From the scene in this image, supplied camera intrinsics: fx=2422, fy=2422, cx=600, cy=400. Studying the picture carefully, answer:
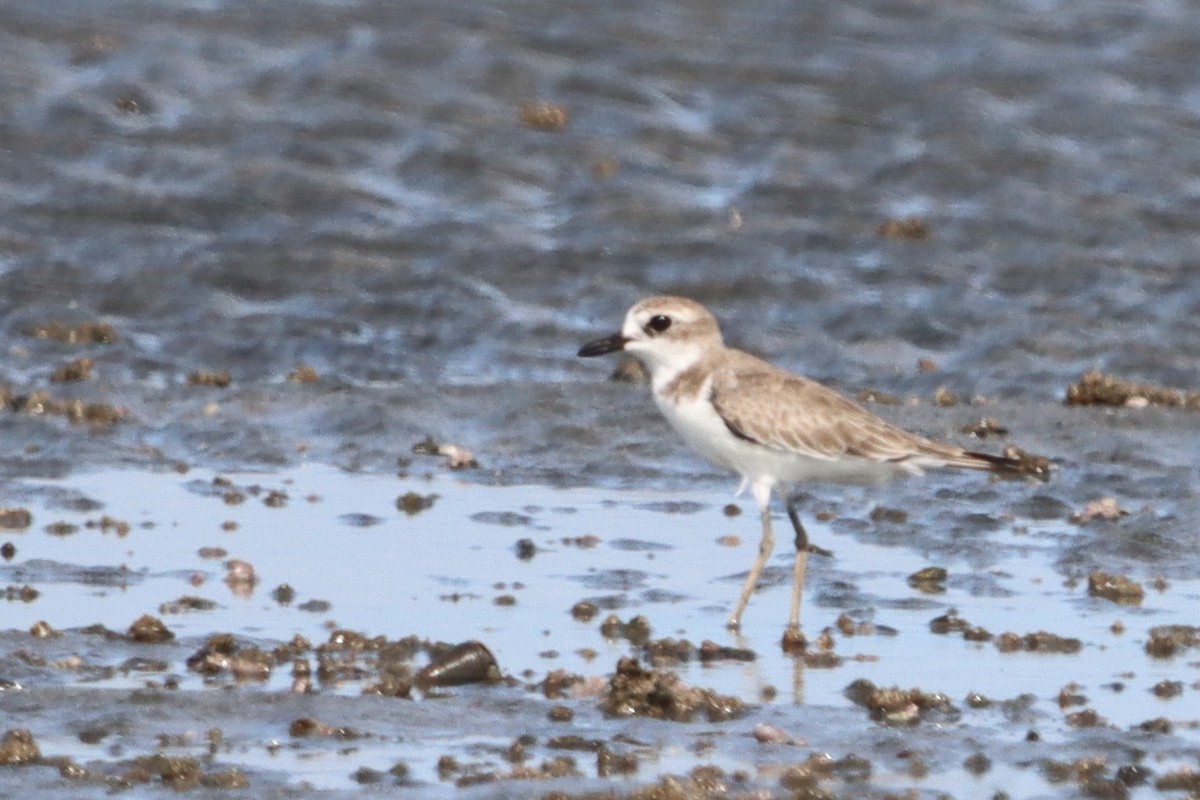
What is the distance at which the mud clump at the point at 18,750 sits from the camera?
7020 mm

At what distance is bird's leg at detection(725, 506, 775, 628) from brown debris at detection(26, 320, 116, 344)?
5.37 m

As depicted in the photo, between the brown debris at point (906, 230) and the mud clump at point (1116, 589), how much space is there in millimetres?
6566

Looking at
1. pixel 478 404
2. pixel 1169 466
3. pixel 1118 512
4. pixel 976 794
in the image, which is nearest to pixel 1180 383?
pixel 1169 466

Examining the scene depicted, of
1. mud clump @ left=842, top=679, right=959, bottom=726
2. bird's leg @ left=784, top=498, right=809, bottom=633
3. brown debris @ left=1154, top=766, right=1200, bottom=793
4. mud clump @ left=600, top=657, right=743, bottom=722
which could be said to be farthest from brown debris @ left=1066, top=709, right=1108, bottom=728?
bird's leg @ left=784, top=498, right=809, bottom=633

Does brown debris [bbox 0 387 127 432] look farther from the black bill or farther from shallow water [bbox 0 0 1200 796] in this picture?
the black bill

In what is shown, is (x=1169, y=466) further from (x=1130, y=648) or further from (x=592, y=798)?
(x=592, y=798)

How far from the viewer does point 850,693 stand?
8164 mm

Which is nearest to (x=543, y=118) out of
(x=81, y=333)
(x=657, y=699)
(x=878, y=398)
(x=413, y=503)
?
(x=81, y=333)

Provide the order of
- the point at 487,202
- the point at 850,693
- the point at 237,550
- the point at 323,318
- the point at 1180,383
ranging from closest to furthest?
the point at 850,693 → the point at 237,550 → the point at 1180,383 → the point at 323,318 → the point at 487,202

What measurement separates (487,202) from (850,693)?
902 cm

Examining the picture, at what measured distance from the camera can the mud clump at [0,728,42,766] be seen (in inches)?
276

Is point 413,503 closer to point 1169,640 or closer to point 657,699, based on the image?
point 657,699

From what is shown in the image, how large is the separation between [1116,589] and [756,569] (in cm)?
142

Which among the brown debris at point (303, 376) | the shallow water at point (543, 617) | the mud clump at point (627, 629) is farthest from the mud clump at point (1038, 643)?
the brown debris at point (303, 376)
